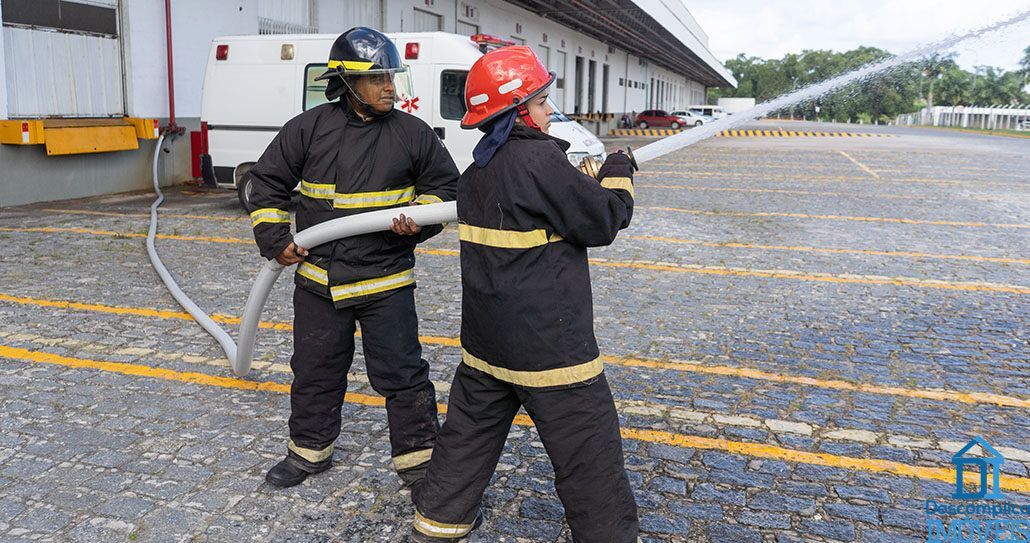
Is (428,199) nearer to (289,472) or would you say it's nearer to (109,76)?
(289,472)

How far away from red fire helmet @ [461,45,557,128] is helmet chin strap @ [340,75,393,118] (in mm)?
749

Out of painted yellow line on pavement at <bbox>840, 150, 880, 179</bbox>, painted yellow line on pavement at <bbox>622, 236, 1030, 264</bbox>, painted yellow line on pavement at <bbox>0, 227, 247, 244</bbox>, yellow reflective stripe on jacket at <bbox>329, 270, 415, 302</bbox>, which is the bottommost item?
painted yellow line on pavement at <bbox>622, 236, 1030, 264</bbox>

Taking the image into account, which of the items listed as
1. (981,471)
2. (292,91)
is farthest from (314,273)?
(292,91)

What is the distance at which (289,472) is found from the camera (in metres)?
3.61

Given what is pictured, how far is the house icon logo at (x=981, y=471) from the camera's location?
3.62 m

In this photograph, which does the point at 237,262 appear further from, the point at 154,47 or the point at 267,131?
the point at 154,47

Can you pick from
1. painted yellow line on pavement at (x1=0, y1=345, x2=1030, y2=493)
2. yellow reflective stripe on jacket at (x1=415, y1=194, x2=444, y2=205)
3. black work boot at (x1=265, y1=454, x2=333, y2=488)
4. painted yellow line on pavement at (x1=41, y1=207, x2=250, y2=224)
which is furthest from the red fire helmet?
painted yellow line on pavement at (x1=41, y1=207, x2=250, y2=224)

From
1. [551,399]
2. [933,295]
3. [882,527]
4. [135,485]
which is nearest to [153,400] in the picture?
[135,485]

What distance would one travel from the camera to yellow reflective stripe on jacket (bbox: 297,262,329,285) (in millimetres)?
3484

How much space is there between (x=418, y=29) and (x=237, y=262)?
15.0 meters

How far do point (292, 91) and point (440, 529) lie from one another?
9.44 m

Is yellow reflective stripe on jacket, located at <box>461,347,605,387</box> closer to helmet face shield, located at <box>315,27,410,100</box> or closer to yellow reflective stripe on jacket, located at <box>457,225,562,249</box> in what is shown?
yellow reflective stripe on jacket, located at <box>457,225,562,249</box>

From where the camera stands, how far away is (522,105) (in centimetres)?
277

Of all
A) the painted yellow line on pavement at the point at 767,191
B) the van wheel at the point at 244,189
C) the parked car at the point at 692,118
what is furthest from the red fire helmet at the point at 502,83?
the parked car at the point at 692,118
